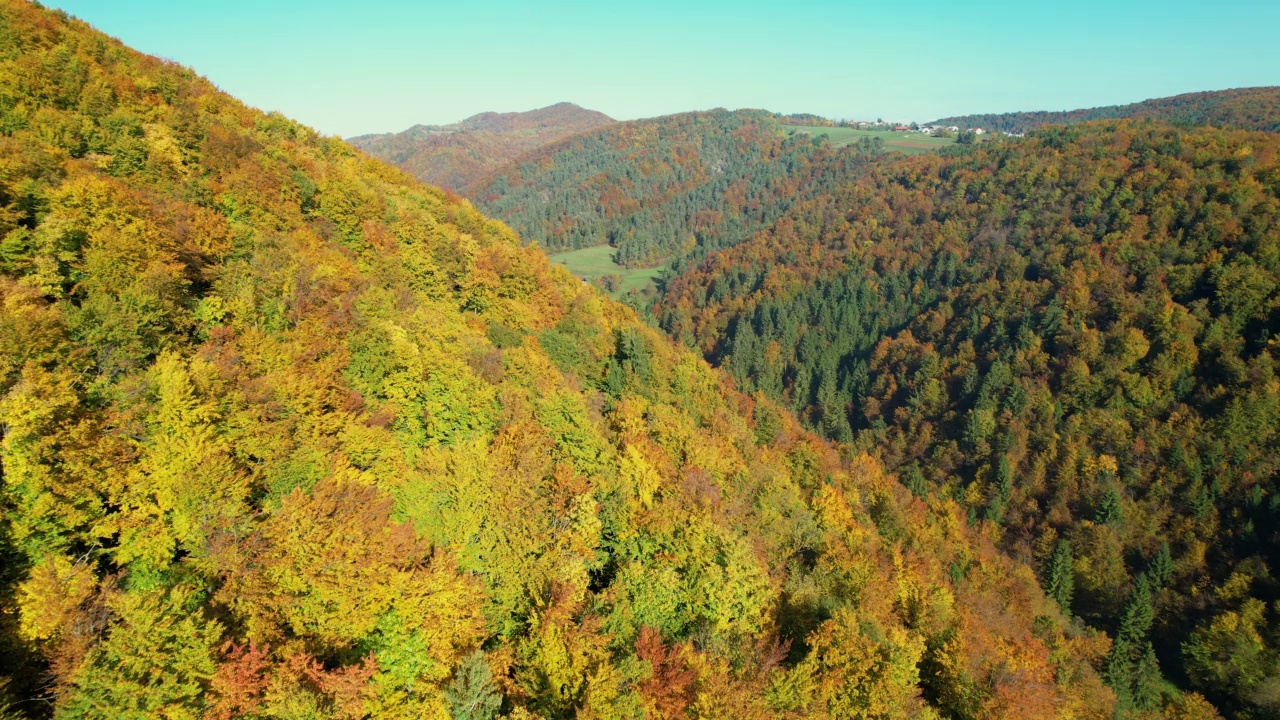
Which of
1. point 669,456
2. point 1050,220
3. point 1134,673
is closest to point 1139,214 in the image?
point 1050,220

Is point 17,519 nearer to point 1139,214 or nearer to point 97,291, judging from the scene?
point 97,291

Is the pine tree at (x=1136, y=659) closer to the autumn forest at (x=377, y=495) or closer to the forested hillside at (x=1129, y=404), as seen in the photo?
the forested hillside at (x=1129, y=404)

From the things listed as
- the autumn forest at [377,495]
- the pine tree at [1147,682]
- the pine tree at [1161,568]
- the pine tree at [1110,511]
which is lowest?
the pine tree at [1147,682]

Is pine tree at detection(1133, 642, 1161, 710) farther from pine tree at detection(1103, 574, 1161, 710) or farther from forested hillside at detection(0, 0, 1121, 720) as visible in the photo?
forested hillside at detection(0, 0, 1121, 720)

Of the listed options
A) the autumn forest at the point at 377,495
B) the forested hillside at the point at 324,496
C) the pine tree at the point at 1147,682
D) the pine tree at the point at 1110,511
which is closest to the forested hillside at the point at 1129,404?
the pine tree at the point at 1147,682

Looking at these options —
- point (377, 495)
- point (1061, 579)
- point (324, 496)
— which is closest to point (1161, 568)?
point (1061, 579)
